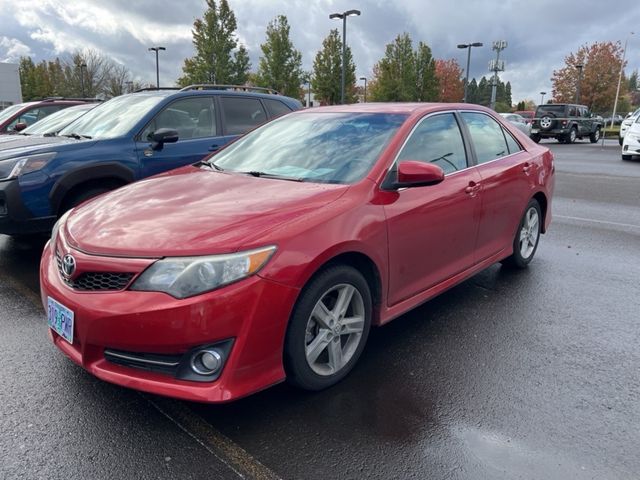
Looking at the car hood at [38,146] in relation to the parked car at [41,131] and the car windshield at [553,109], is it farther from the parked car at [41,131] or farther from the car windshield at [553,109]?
the car windshield at [553,109]

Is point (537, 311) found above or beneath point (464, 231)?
beneath

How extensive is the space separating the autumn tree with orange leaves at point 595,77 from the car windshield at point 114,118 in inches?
2139

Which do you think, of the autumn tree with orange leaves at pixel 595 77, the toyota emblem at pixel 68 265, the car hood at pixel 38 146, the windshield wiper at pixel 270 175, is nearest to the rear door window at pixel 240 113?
the car hood at pixel 38 146

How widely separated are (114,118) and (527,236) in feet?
15.7

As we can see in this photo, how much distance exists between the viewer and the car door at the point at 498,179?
412cm

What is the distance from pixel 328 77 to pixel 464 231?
37.9 m

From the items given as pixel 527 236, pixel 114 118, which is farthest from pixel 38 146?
pixel 527 236

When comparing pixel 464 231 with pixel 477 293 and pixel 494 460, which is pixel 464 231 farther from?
pixel 494 460

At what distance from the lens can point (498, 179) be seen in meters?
4.23

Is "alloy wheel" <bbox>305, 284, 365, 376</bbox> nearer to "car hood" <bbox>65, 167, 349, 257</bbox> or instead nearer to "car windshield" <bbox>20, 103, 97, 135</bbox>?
"car hood" <bbox>65, 167, 349, 257</bbox>

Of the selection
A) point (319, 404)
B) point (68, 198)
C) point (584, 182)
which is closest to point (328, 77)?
point (584, 182)

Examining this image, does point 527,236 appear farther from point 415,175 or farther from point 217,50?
point 217,50

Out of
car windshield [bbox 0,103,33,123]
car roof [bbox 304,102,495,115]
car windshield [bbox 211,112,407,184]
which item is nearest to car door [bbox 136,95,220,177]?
car windshield [bbox 211,112,407,184]

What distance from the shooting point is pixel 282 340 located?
2.52m
